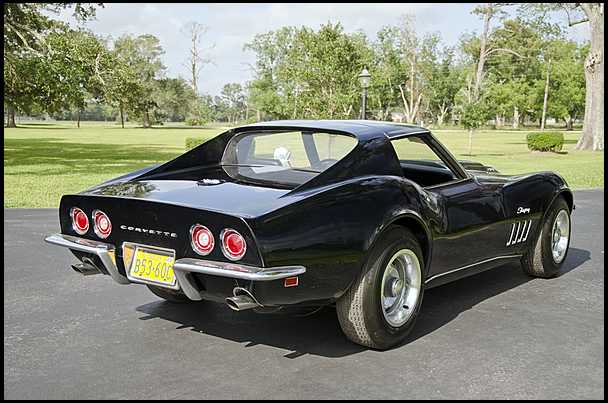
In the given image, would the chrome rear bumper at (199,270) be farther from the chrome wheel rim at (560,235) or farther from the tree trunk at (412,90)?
the tree trunk at (412,90)

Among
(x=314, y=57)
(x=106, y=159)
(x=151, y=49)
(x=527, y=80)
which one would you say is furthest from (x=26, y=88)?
(x=151, y=49)

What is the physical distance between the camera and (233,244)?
11.9 ft

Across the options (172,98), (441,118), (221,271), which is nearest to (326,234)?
(221,271)

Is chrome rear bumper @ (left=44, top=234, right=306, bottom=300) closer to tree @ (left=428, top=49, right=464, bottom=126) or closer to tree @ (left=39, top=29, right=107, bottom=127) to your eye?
tree @ (left=39, top=29, right=107, bottom=127)

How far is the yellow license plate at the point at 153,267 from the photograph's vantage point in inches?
151

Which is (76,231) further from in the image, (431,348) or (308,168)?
(431,348)

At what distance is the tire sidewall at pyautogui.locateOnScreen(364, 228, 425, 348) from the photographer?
3994 mm

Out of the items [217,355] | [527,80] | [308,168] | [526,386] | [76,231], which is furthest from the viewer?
[527,80]

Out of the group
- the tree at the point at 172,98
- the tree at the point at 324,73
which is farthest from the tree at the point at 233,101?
the tree at the point at 324,73

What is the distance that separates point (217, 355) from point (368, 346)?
2.96 feet

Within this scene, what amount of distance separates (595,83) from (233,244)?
32.9 m

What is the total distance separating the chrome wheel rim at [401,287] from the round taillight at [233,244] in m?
0.99

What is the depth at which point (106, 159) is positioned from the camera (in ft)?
84.9

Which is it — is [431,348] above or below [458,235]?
below
